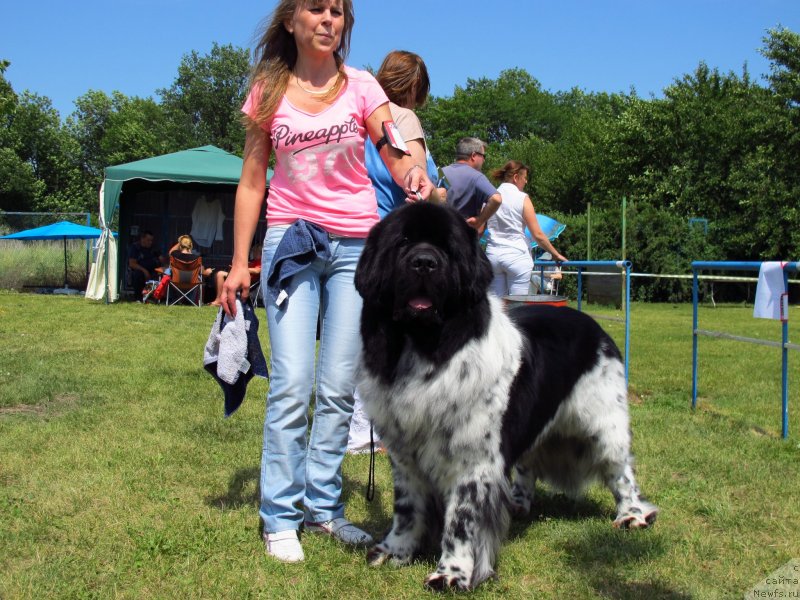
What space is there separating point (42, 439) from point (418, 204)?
348 centimetres

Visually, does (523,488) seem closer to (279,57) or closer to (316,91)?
(316,91)

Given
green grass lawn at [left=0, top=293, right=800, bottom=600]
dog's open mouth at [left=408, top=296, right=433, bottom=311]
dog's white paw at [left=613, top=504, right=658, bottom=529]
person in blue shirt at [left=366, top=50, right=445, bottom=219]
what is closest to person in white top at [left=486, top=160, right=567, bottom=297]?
green grass lawn at [left=0, top=293, right=800, bottom=600]

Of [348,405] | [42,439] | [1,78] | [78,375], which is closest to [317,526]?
[348,405]

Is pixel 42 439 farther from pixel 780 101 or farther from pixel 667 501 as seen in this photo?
pixel 780 101

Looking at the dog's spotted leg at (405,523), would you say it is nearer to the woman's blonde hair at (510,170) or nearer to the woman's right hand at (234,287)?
the woman's right hand at (234,287)

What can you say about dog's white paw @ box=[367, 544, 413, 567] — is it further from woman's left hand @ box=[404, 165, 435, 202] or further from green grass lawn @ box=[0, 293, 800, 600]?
woman's left hand @ box=[404, 165, 435, 202]

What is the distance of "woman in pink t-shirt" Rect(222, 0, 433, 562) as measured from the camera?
3.07 metres

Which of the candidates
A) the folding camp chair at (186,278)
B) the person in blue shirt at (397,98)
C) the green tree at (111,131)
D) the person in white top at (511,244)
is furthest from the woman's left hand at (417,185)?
the green tree at (111,131)

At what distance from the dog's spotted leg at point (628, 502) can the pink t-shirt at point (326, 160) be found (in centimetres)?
170

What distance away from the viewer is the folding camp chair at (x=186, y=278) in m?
14.7

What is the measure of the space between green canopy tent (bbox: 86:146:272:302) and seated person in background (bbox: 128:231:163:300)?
437mm

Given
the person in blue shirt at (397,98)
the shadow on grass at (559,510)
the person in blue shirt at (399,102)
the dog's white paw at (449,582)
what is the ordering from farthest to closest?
the person in blue shirt at (397,98)
the person in blue shirt at (399,102)
the shadow on grass at (559,510)
the dog's white paw at (449,582)

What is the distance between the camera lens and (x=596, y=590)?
2.83m

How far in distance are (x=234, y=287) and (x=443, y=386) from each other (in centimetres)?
108
